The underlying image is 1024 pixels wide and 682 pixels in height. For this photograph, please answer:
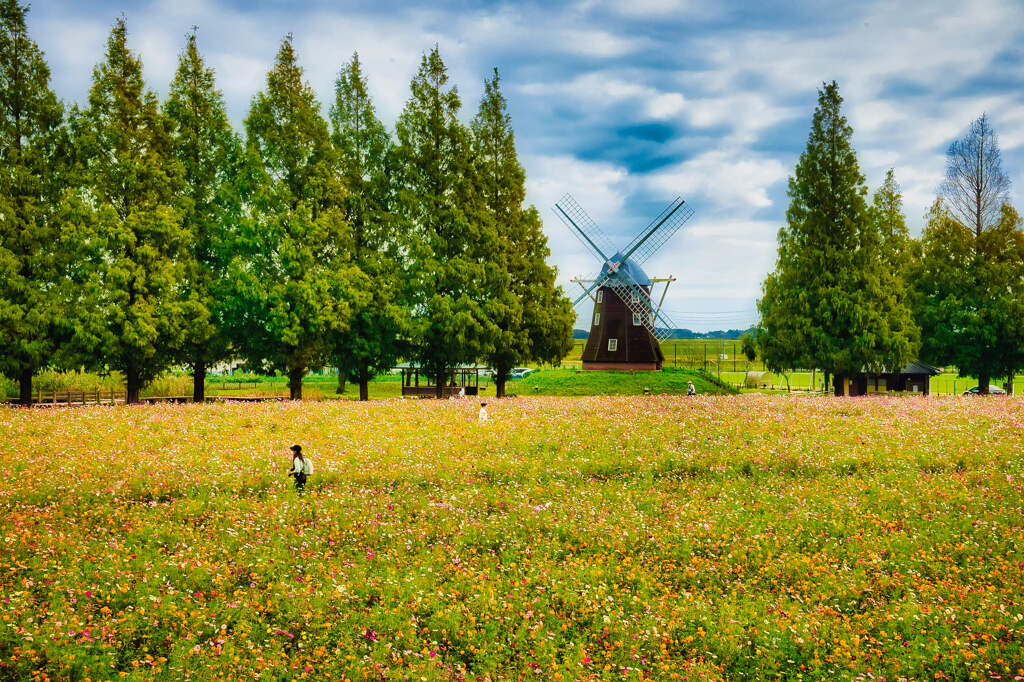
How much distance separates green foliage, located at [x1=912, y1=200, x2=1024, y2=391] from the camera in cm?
3800

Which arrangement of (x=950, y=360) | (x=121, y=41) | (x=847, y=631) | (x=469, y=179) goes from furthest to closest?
(x=950, y=360) → (x=469, y=179) → (x=121, y=41) → (x=847, y=631)

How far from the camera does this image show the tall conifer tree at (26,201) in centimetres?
2855

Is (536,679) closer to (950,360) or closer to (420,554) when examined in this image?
(420,554)

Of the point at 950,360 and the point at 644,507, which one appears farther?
the point at 950,360

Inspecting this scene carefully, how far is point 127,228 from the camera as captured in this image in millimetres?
29672

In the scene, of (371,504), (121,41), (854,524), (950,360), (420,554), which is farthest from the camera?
(950,360)

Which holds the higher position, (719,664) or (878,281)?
(878,281)

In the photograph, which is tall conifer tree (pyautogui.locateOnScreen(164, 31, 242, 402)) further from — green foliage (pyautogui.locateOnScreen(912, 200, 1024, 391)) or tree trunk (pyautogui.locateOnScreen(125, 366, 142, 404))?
green foliage (pyautogui.locateOnScreen(912, 200, 1024, 391))

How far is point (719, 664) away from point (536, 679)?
8.77 feet

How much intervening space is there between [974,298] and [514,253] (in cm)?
3023

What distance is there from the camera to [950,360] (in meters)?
40.3

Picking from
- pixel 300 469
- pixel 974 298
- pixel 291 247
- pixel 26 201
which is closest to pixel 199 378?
pixel 291 247

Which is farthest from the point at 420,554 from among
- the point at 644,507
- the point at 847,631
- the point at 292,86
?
the point at 292,86

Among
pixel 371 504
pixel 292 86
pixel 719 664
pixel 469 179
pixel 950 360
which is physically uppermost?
pixel 292 86
